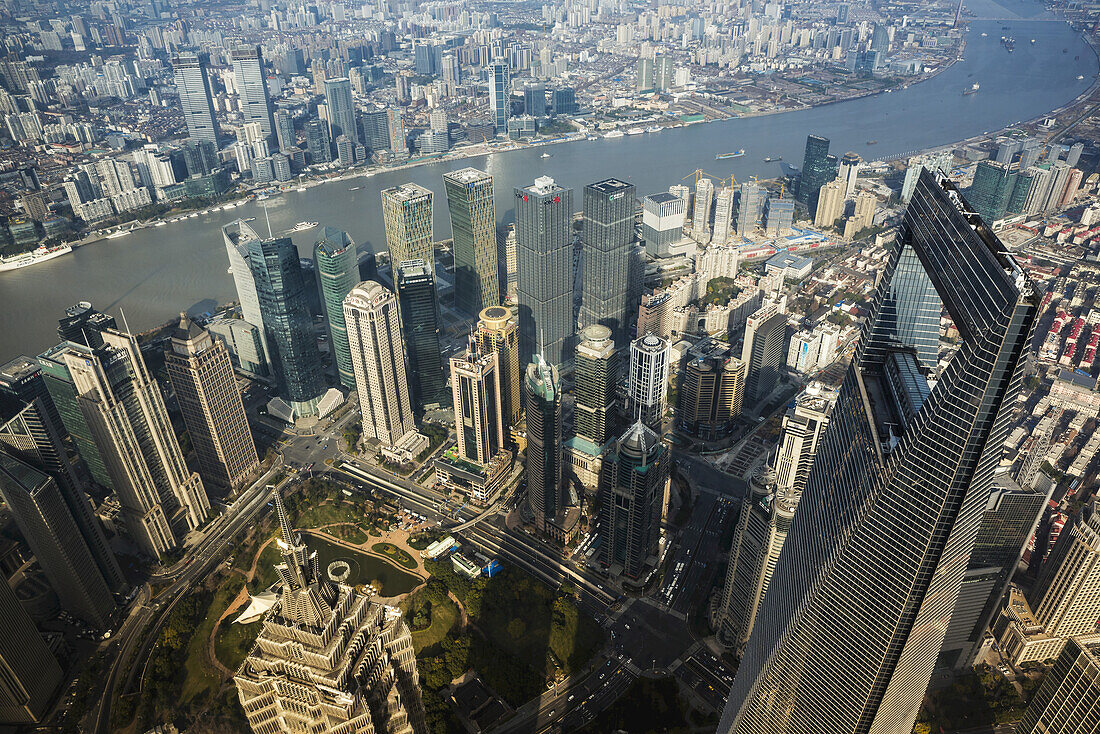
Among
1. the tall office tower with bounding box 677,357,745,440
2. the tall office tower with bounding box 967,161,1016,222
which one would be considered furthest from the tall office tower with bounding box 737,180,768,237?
the tall office tower with bounding box 677,357,745,440

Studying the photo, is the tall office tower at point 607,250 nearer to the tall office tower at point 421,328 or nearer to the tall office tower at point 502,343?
the tall office tower at point 502,343

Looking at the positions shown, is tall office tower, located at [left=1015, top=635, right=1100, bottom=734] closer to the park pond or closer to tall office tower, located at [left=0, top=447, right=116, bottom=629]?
the park pond

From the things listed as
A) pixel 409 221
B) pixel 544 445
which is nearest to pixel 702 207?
pixel 409 221

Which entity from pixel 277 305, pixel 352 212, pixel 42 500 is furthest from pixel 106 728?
pixel 352 212

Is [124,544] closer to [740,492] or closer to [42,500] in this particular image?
[42,500]

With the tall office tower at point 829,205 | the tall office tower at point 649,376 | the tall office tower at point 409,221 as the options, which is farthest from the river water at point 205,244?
the tall office tower at point 649,376

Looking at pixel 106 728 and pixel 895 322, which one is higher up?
pixel 895 322
